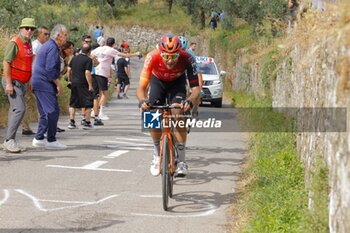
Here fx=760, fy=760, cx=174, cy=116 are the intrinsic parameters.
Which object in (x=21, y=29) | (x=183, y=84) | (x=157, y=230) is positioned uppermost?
(x=21, y=29)

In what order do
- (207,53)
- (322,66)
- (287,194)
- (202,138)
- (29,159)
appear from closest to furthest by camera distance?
(322,66) → (287,194) → (29,159) → (202,138) → (207,53)

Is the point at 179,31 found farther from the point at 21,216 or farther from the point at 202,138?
the point at 21,216

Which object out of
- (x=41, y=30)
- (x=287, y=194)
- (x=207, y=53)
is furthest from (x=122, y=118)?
(x=207, y=53)

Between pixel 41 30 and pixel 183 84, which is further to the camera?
pixel 41 30

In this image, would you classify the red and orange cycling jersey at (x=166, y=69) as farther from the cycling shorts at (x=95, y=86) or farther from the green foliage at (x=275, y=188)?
the cycling shorts at (x=95, y=86)

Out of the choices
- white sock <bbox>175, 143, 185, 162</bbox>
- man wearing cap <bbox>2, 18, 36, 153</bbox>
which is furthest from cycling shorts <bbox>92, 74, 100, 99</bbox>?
white sock <bbox>175, 143, 185, 162</bbox>

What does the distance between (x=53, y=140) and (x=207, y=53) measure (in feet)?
106

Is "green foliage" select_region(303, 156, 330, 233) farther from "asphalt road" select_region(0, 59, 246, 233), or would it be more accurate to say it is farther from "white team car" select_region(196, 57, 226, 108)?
"white team car" select_region(196, 57, 226, 108)

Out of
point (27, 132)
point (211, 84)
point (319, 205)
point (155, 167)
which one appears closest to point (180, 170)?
point (155, 167)

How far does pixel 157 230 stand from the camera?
771 centimetres

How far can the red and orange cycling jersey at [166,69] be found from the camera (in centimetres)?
969

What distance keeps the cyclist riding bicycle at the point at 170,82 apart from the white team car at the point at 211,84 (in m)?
16.4

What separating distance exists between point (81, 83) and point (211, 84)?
11384 millimetres

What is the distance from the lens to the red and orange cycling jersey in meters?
9.69
